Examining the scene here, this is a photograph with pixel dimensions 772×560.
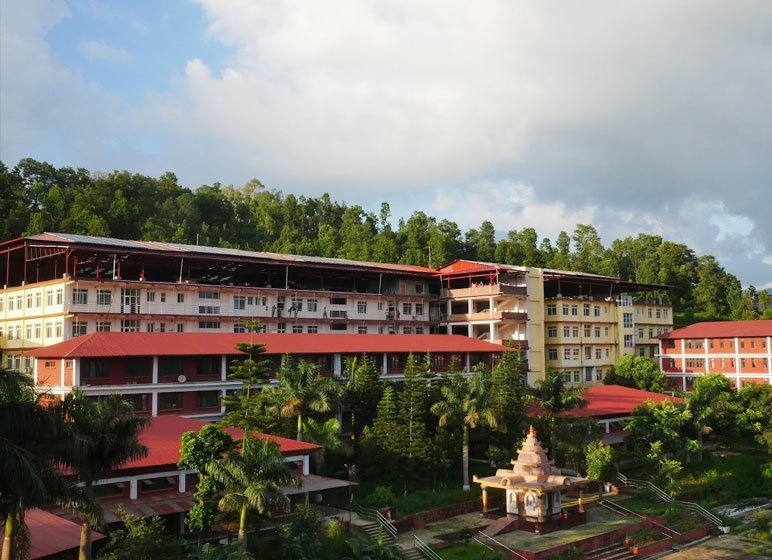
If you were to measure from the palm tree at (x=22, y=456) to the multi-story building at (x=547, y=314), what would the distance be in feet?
153

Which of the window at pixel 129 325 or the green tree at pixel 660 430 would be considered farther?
the window at pixel 129 325

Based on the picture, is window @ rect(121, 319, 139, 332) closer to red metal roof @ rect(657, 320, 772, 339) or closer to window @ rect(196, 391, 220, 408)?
window @ rect(196, 391, 220, 408)

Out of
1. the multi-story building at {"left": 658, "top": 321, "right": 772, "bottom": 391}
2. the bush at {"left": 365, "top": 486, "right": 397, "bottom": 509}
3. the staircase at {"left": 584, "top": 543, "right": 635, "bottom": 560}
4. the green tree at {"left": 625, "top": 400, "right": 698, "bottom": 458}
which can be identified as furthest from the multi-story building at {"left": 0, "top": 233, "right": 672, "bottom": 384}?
the staircase at {"left": 584, "top": 543, "right": 635, "bottom": 560}

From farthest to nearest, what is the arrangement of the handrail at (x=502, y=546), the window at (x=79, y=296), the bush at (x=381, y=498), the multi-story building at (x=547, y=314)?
the multi-story building at (x=547, y=314)
the window at (x=79, y=296)
the bush at (x=381, y=498)
the handrail at (x=502, y=546)

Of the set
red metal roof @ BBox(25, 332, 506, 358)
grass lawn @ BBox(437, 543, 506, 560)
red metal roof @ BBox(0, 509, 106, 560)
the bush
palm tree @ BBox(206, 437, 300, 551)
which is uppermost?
red metal roof @ BBox(25, 332, 506, 358)

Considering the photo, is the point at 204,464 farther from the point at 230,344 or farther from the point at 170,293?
the point at 170,293

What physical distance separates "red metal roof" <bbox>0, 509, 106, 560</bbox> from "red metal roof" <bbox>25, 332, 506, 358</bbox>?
45.0 ft

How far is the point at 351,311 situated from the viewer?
59.7 metres

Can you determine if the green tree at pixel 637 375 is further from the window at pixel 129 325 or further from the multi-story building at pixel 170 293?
the window at pixel 129 325

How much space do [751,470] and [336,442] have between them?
92.2 feet

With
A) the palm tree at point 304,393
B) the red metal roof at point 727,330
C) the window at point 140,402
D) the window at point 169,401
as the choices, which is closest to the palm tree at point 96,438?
the palm tree at point 304,393

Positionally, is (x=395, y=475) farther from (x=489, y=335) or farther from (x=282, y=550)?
(x=489, y=335)

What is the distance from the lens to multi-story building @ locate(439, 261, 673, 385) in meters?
62.6

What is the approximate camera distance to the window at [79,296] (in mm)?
44812
